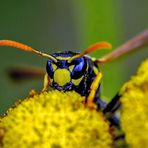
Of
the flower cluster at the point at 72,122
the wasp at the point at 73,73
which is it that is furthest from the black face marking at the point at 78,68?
the flower cluster at the point at 72,122

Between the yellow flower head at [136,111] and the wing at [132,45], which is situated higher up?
the wing at [132,45]

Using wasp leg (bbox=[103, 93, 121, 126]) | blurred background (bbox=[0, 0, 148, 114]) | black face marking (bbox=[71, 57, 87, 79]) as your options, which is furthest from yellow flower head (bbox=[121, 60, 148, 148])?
blurred background (bbox=[0, 0, 148, 114])

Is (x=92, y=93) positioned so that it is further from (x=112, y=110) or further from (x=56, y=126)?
(x=56, y=126)

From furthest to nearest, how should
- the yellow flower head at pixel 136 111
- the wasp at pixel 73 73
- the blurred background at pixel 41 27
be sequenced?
the blurred background at pixel 41 27, the wasp at pixel 73 73, the yellow flower head at pixel 136 111

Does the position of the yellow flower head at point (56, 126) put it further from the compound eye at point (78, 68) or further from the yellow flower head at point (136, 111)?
the compound eye at point (78, 68)

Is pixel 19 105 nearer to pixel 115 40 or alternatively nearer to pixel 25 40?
pixel 115 40

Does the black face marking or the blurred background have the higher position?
the blurred background

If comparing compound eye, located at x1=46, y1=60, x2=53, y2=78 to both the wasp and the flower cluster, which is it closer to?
the wasp

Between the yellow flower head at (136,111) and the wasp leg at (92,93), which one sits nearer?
the yellow flower head at (136,111)
